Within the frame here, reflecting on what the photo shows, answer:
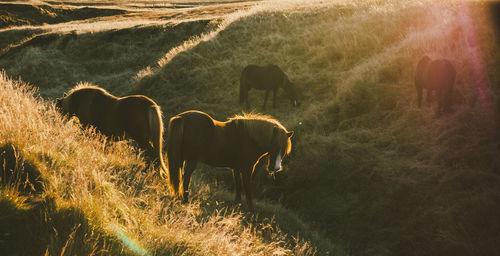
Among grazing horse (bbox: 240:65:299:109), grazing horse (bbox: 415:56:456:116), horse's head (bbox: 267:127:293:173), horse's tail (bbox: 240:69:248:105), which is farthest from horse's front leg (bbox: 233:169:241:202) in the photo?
horse's tail (bbox: 240:69:248:105)

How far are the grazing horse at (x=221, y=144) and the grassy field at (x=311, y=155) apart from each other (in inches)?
20.3

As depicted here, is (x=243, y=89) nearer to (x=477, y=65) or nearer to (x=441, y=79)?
(x=441, y=79)

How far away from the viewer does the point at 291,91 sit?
1418cm

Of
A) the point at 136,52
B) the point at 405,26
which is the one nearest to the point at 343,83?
the point at 405,26

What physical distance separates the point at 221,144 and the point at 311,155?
12.7 ft

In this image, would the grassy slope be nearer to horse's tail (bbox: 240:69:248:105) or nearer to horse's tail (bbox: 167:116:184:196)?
horse's tail (bbox: 167:116:184:196)

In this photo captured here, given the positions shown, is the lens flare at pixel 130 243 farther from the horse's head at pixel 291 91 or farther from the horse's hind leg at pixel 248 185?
the horse's head at pixel 291 91

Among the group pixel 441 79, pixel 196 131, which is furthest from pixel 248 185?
pixel 441 79

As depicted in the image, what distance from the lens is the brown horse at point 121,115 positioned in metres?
6.93

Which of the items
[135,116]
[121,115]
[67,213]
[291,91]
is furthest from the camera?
[291,91]

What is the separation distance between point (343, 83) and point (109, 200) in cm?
1086

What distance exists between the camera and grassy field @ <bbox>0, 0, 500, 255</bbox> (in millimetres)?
3566

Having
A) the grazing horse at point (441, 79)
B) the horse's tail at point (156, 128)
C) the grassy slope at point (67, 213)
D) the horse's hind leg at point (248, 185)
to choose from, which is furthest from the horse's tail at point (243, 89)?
the grassy slope at point (67, 213)

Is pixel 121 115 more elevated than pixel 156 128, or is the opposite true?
pixel 121 115
